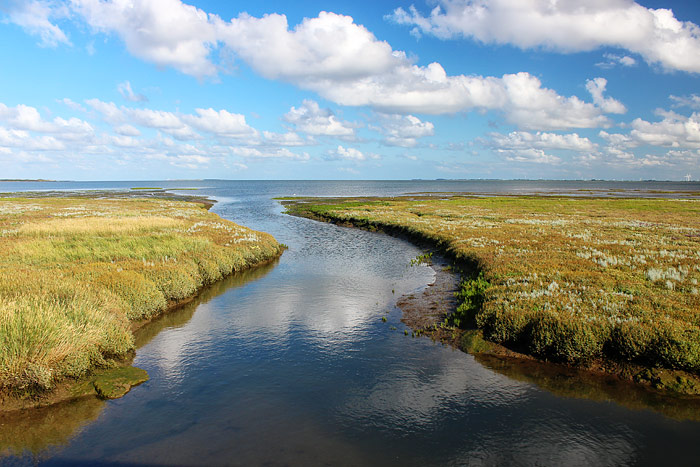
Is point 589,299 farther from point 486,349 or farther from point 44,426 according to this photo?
point 44,426

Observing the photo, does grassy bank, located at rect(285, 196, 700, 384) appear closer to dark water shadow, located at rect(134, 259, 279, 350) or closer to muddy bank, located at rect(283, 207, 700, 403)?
muddy bank, located at rect(283, 207, 700, 403)

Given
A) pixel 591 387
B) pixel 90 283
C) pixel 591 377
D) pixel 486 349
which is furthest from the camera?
pixel 90 283

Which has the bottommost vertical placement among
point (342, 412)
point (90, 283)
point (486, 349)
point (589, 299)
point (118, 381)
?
point (342, 412)

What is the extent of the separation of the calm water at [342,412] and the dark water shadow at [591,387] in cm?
6

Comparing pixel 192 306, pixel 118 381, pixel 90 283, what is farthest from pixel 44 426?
pixel 192 306

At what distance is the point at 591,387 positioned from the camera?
12.3 meters

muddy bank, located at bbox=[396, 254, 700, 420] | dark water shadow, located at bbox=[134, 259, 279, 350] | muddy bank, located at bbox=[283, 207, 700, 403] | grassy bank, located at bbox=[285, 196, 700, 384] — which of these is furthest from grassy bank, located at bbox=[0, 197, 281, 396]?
grassy bank, located at bbox=[285, 196, 700, 384]

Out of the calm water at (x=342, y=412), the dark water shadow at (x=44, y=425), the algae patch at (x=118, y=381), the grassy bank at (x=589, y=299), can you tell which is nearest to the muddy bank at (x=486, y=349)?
the grassy bank at (x=589, y=299)

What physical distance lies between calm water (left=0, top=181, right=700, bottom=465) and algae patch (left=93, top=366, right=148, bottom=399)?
32 centimetres

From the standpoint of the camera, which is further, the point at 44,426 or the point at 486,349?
the point at 486,349

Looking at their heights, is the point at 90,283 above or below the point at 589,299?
above

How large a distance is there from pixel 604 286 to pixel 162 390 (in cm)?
1866

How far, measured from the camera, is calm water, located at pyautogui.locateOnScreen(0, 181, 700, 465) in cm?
943

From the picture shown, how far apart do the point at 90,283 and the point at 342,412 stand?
45.4 feet
